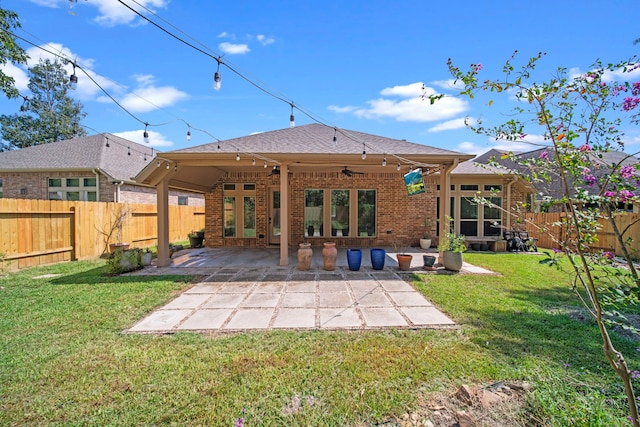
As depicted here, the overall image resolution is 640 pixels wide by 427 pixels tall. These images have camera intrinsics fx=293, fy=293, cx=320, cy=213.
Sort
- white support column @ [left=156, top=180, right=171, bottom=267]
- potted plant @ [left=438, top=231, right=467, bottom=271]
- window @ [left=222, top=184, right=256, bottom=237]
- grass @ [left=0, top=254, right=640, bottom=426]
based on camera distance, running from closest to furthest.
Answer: grass @ [left=0, top=254, right=640, bottom=426] < potted plant @ [left=438, top=231, right=467, bottom=271] < white support column @ [left=156, top=180, right=171, bottom=267] < window @ [left=222, top=184, right=256, bottom=237]

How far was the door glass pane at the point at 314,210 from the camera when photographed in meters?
11.3

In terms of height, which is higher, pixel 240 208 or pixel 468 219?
pixel 240 208

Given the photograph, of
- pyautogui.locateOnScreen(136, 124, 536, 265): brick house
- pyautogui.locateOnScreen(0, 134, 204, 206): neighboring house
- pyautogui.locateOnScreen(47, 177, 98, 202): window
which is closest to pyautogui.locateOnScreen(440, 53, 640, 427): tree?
pyautogui.locateOnScreen(136, 124, 536, 265): brick house

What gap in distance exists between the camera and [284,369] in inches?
116

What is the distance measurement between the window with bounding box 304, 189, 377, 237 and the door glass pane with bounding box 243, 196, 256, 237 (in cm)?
204

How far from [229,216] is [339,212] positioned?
432 centimetres

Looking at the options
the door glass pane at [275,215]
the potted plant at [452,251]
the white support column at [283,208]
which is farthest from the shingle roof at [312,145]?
the door glass pane at [275,215]

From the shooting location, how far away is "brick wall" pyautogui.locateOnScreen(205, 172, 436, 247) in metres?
11.3

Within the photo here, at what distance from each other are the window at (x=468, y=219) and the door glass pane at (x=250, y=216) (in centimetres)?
844

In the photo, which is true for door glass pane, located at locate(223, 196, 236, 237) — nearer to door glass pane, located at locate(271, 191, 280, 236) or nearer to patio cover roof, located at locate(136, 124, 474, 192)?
door glass pane, located at locate(271, 191, 280, 236)

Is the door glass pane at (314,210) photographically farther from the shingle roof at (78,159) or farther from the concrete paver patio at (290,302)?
the shingle roof at (78,159)

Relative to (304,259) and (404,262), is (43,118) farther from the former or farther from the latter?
(404,262)

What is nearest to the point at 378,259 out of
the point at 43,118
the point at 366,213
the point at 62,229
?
the point at 366,213

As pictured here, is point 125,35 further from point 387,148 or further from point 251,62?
A: point 387,148
